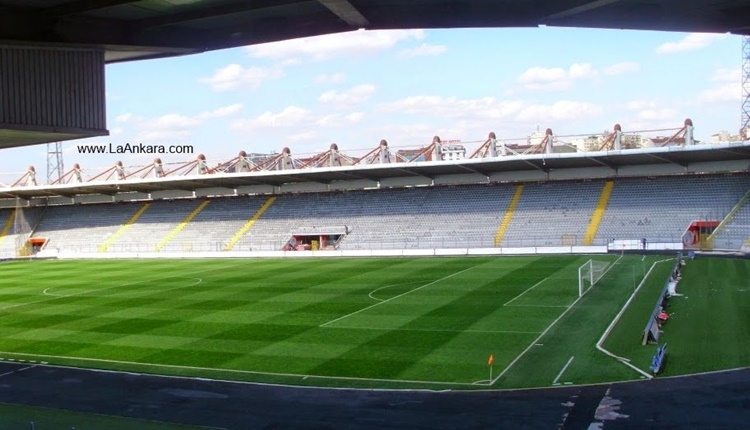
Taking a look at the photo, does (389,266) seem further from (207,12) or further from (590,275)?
(207,12)

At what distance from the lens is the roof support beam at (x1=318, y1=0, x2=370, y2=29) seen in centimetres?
808

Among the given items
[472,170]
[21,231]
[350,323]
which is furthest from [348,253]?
[21,231]

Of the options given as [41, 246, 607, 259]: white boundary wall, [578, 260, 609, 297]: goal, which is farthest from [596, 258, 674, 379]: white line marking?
[41, 246, 607, 259]: white boundary wall

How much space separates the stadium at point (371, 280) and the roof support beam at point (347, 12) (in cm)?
6

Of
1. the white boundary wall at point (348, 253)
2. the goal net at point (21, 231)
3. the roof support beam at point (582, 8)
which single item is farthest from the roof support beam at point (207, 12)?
the goal net at point (21, 231)

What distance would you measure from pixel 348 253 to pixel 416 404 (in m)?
34.0

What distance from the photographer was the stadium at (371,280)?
13211mm

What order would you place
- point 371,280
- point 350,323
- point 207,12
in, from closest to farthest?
point 207,12 < point 350,323 < point 371,280

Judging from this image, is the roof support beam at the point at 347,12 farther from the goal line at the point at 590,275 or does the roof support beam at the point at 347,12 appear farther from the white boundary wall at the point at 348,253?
the white boundary wall at the point at 348,253

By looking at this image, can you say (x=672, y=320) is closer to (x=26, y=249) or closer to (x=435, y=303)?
(x=435, y=303)

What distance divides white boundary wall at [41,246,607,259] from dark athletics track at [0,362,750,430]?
2650cm

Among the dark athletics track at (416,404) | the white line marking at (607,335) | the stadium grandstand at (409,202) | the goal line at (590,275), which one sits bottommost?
the dark athletics track at (416,404)

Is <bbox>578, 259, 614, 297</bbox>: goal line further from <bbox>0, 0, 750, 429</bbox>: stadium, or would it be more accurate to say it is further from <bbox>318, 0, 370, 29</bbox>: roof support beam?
<bbox>318, 0, 370, 29</bbox>: roof support beam

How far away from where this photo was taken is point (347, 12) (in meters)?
8.57
